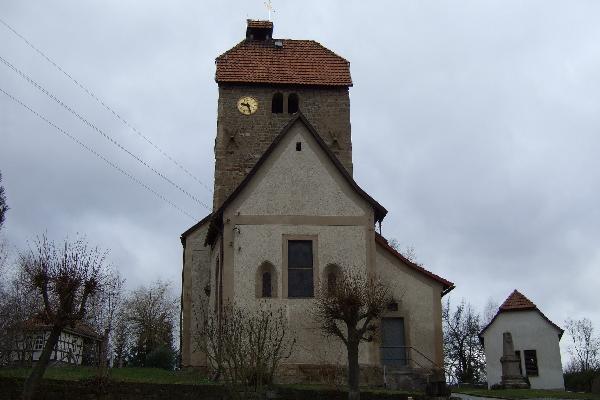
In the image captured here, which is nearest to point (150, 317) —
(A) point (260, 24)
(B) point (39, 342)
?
(B) point (39, 342)

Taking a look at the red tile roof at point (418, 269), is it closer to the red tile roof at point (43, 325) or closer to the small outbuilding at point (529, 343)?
the red tile roof at point (43, 325)

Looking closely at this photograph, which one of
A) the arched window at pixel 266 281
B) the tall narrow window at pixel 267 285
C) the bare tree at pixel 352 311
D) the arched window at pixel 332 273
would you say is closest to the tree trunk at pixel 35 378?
the arched window at pixel 266 281

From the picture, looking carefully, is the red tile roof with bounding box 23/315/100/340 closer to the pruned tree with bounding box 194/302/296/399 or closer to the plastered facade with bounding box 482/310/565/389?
the pruned tree with bounding box 194/302/296/399

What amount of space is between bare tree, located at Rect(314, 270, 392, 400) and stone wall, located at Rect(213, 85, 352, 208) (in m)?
13.1

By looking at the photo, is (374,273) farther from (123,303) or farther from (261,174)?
(123,303)

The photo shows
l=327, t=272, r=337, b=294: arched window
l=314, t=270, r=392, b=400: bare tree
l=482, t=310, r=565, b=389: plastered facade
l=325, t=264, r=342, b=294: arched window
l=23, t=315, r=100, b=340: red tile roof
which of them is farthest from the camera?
l=482, t=310, r=565, b=389: plastered facade

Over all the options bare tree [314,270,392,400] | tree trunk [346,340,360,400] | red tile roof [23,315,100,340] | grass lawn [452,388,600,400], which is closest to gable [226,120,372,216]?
bare tree [314,270,392,400]

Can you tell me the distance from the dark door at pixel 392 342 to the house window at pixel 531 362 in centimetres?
1781

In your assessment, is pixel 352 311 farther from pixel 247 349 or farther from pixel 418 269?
pixel 418 269

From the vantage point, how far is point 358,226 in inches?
910

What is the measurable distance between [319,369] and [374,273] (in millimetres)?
3707

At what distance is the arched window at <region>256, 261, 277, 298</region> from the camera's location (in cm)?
2220

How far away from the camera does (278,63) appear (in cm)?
3628

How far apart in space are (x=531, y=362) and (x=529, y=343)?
1.09 meters
